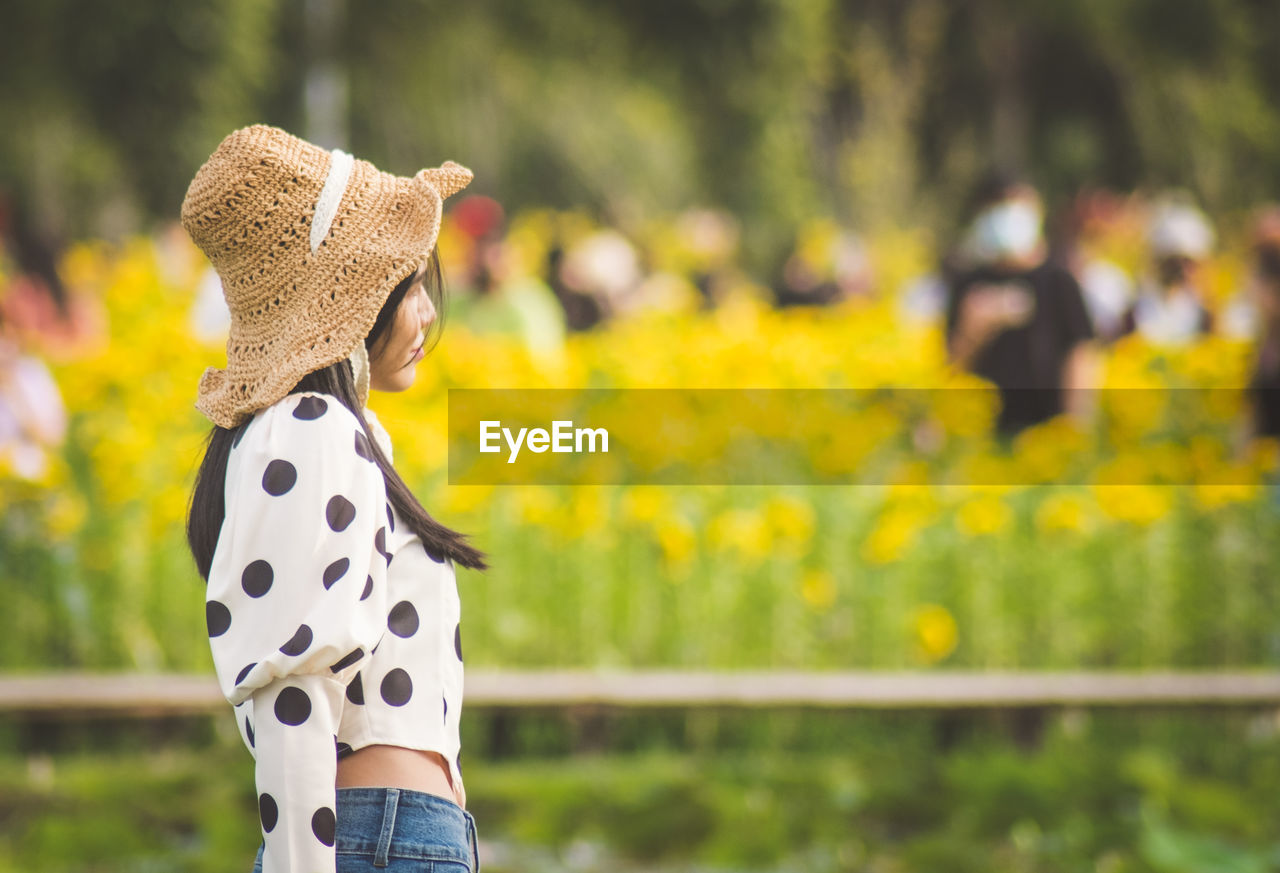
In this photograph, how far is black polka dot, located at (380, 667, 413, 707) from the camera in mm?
1276

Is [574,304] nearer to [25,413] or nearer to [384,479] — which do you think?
[25,413]

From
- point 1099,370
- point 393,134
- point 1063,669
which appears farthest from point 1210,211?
point 1063,669

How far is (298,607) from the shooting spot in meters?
1.18

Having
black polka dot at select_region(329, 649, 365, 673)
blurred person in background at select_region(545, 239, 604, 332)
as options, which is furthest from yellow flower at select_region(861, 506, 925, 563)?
blurred person in background at select_region(545, 239, 604, 332)

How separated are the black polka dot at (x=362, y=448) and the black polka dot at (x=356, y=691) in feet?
0.66

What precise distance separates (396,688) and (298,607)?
5.7 inches

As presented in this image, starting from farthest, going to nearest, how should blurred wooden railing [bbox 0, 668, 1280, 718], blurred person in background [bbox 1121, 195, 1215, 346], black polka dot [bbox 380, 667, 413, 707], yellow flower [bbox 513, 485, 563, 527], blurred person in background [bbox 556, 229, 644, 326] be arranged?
blurred person in background [bbox 556, 229, 644, 326]
blurred person in background [bbox 1121, 195, 1215, 346]
yellow flower [bbox 513, 485, 563, 527]
blurred wooden railing [bbox 0, 668, 1280, 718]
black polka dot [bbox 380, 667, 413, 707]

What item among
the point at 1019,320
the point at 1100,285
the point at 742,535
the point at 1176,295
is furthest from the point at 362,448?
the point at 1100,285

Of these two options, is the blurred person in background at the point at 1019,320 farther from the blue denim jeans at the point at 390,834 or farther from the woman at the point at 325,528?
the blue denim jeans at the point at 390,834

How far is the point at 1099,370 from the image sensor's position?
577 centimetres

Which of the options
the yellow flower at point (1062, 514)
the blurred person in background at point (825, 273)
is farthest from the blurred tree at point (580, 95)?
the yellow flower at point (1062, 514)

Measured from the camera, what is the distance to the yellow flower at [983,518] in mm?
3883

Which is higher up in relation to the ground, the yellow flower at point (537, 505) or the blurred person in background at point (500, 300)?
the blurred person in background at point (500, 300)

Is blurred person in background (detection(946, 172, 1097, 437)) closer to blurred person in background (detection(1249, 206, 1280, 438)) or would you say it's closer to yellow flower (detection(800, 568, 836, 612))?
blurred person in background (detection(1249, 206, 1280, 438))
